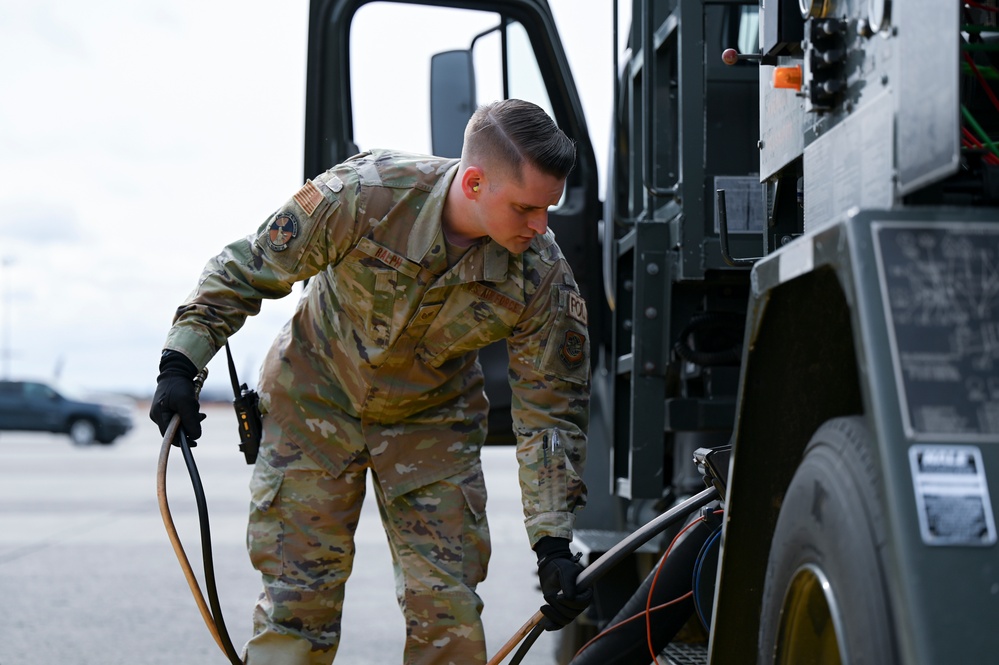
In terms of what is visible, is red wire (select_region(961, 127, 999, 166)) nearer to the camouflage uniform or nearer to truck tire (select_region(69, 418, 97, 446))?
the camouflage uniform

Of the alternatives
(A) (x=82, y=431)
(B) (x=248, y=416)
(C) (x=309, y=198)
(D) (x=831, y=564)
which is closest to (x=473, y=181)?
(C) (x=309, y=198)

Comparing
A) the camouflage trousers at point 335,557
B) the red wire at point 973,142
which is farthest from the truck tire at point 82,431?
the red wire at point 973,142

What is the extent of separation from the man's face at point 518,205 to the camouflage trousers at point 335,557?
79cm

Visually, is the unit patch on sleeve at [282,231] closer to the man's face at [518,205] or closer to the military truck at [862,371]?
the man's face at [518,205]

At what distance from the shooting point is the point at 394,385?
3.09m

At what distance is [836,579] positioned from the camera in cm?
138

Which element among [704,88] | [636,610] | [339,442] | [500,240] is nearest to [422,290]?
[500,240]

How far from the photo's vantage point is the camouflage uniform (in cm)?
289

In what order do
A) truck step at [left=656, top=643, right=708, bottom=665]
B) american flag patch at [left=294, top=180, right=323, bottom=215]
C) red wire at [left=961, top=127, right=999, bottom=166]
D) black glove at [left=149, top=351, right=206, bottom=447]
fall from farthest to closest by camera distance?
truck step at [left=656, top=643, right=708, bottom=665], american flag patch at [left=294, top=180, right=323, bottom=215], black glove at [left=149, top=351, right=206, bottom=447], red wire at [left=961, top=127, right=999, bottom=166]

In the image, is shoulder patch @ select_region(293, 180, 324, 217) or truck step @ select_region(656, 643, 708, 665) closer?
shoulder patch @ select_region(293, 180, 324, 217)

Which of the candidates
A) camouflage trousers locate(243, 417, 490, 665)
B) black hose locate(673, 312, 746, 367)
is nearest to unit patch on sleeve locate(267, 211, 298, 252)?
camouflage trousers locate(243, 417, 490, 665)

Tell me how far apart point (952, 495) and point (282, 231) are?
1.98m

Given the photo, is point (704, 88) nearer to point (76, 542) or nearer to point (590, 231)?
point (590, 231)

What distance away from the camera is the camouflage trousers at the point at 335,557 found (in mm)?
3092
